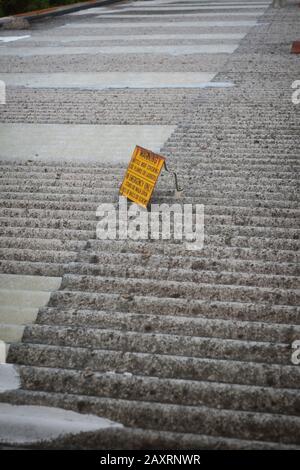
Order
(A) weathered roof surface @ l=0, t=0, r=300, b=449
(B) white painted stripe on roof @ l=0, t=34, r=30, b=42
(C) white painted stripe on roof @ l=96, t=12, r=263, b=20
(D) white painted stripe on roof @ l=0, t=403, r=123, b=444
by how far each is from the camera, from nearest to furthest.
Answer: (D) white painted stripe on roof @ l=0, t=403, r=123, b=444, (A) weathered roof surface @ l=0, t=0, r=300, b=449, (B) white painted stripe on roof @ l=0, t=34, r=30, b=42, (C) white painted stripe on roof @ l=96, t=12, r=263, b=20

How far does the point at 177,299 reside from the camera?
2.89 m

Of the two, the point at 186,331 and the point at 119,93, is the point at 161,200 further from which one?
the point at 119,93

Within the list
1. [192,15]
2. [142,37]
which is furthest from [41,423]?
[192,15]

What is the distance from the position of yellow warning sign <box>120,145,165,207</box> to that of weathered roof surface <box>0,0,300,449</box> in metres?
0.27

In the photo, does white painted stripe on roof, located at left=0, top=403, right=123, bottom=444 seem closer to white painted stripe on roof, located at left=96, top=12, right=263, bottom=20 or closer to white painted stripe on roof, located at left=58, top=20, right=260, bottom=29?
white painted stripe on roof, located at left=58, top=20, right=260, bottom=29

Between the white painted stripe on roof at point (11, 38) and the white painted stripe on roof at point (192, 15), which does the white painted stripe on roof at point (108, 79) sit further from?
the white painted stripe on roof at point (192, 15)

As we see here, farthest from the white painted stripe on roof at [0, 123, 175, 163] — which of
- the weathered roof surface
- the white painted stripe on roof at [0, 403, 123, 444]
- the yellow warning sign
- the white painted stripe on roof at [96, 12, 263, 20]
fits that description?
the white painted stripe on roof at [96, 12, 263, 20]

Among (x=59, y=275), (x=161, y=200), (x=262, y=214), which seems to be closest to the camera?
(x=59, y=275)

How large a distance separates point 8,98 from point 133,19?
9.73 meters

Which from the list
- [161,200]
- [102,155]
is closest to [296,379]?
[161,200]

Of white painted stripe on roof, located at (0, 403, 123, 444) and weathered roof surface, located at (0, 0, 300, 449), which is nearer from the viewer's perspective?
white painted stripe on roof, located at (0, 403, 123, 444)

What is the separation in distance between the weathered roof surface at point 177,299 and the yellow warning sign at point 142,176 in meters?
0.27

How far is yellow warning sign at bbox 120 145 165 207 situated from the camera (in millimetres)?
3660

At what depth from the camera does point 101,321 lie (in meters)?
2.77
